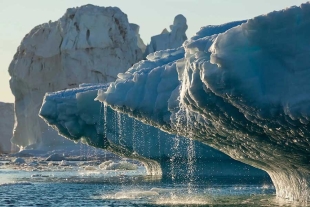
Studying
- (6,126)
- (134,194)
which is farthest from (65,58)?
(134,194)

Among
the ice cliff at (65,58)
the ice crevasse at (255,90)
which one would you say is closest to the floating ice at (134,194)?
the ice crevasse at (255,90)

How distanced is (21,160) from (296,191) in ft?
133

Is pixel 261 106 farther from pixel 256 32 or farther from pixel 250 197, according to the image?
pixel 250 197

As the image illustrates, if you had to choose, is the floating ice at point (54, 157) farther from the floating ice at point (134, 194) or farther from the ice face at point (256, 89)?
the ice face at point (256, 89)

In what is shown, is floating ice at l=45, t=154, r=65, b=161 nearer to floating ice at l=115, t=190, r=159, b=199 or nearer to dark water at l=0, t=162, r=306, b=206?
dark water at l=0, t=162, r=306, b=206

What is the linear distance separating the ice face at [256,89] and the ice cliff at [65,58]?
47366 mm

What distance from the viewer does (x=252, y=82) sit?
37.0 ft

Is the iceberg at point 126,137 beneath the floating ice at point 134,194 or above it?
above

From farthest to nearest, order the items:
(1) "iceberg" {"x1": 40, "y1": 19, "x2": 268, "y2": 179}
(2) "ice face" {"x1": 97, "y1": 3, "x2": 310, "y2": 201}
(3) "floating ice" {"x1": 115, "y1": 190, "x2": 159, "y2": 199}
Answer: (1) "iceberg" {"x1": 40, "y1": 19, "x2": 268, "y2": 179}
(3) "floating ice" {"x1": 115, "y1": 190, "x2": 159, "y2": 199}
(2) "ice face" {"x1": 97, "y1": 3, "x2": 310, "y2": 201}

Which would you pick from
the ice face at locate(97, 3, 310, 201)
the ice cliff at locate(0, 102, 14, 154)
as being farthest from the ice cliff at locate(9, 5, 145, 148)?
the ice face at locate(97, 3, 310, 201)

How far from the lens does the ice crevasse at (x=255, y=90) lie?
1092 centimetres

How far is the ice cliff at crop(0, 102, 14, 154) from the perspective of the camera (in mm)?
96438

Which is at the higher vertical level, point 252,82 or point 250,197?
point 252,82

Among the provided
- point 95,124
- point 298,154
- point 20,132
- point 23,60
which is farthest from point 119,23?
point 298,154
